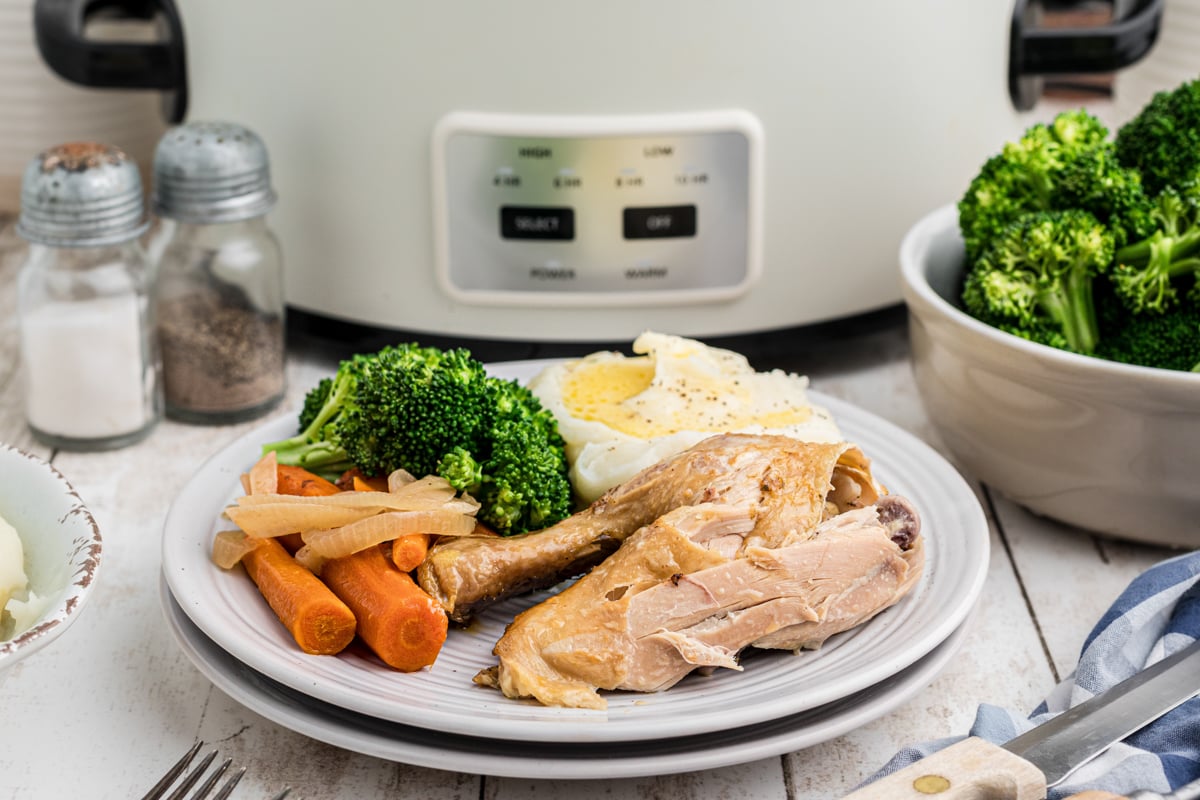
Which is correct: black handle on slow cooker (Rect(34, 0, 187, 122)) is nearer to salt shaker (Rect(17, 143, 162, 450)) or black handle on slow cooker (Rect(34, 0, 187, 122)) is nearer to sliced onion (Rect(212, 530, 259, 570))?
salt shaker (Rect(17, 143, 162, 450))

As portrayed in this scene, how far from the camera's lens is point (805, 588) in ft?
3.98

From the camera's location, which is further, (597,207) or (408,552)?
(597,207)

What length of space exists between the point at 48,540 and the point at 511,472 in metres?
0.45

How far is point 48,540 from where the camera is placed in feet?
3.94

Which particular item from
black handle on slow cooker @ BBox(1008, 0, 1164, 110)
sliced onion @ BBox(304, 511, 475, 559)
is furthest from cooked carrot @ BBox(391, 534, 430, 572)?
black handle on slow cooker @ BBox(1008, 0, 1164, 110)

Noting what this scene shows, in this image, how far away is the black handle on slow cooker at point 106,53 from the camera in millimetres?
1849

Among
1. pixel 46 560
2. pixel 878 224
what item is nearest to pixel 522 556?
pixel 46 560

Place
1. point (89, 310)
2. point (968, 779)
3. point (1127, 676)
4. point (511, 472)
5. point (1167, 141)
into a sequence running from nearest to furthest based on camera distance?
point (968, 779) < point (1127, 676) < point (511, 472) < point (1167, 141) < point (89, 310)

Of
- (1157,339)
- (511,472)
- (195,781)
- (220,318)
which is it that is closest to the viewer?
(195,781)

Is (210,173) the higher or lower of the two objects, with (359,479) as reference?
higher

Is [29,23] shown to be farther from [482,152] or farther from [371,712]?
[371,712]

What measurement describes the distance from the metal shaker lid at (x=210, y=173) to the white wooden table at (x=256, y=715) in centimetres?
33

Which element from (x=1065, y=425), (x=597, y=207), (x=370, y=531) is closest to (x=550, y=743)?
(x=370, y=531)

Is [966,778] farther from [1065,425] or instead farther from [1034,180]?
[1034,180]
